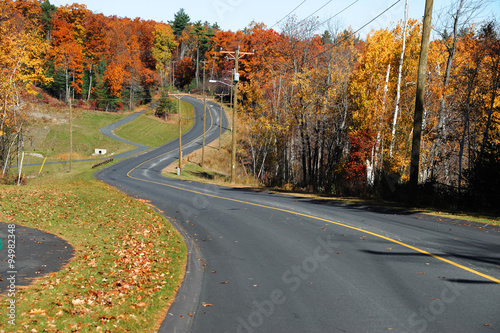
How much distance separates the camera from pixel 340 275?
8.14m

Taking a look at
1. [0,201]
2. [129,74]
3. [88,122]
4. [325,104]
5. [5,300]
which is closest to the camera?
[5,300]

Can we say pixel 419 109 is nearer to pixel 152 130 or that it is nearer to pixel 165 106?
pixel 152 130

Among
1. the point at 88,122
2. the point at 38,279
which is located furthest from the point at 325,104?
Answer: the point at 88,122

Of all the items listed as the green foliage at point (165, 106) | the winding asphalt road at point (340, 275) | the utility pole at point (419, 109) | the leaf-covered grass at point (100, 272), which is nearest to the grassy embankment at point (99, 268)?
the leaf-covered grass at point (100, 272)

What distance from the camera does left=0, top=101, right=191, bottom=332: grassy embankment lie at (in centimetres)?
597

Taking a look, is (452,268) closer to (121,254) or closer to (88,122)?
(121,254)

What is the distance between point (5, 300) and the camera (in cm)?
613

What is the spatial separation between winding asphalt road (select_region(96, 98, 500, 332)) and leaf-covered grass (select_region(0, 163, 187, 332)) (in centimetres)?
55

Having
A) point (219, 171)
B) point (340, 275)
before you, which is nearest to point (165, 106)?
point (219, 171)

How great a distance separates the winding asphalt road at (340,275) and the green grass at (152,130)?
69.4m

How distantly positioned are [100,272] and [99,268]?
360 mm

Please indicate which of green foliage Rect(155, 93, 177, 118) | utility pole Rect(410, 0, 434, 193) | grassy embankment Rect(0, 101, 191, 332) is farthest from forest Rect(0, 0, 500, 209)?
green foliage Rect(155, 93, 177, 118)

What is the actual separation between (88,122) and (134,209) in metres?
73.7

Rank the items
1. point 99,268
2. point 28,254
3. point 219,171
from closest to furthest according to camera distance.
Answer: point 99,268 → point 28,254 → point 219,171
